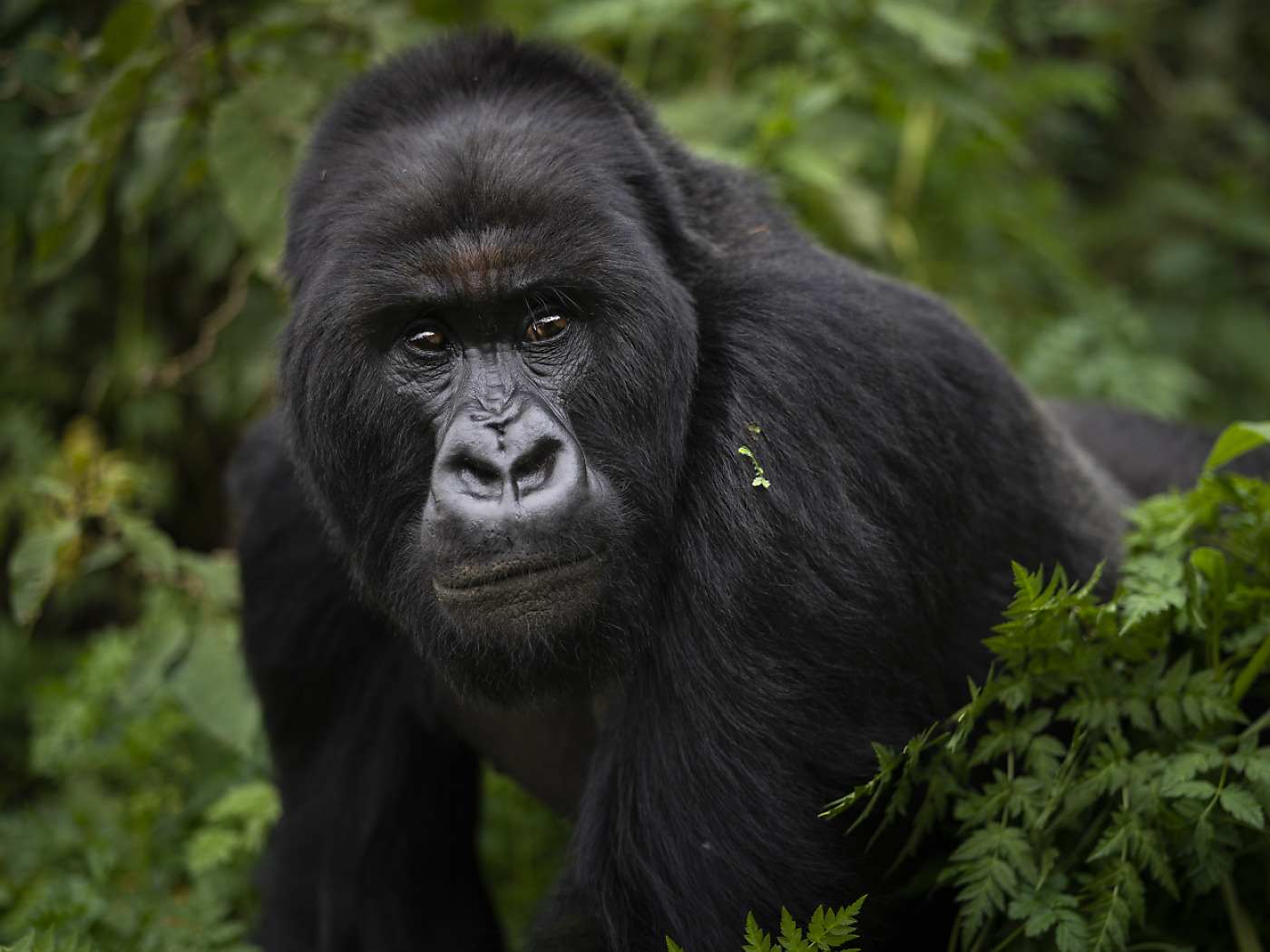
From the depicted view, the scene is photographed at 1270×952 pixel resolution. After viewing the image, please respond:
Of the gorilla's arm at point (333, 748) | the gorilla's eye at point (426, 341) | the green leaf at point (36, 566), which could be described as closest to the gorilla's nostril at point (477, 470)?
the gorilla's eye at point (426, 341)

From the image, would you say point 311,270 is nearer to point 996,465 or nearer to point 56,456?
point 996,465

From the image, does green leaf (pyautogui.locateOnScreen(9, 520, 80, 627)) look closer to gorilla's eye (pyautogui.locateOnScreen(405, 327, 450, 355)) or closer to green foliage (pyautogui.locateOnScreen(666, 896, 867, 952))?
gorilla's eye (pyautogui.locateOnScreen(405, 327, 450, 355))

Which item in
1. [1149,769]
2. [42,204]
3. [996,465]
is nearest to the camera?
[1149,769]

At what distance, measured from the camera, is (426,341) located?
260 cm

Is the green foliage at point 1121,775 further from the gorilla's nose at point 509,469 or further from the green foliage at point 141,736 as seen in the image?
the green foliage at point 141,736

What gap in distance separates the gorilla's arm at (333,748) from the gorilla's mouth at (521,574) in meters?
1.06

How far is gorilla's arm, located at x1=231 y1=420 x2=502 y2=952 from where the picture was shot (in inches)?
134

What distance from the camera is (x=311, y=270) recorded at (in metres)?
2.77

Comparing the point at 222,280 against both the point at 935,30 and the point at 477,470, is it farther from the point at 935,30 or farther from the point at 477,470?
the point at 477,470

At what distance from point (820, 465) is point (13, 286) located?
4.34 meters

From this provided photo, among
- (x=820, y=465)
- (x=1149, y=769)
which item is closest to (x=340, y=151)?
(x=820, y=465)

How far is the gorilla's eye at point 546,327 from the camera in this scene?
2.58 meters

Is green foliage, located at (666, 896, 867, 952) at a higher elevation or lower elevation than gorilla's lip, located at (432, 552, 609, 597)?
lower

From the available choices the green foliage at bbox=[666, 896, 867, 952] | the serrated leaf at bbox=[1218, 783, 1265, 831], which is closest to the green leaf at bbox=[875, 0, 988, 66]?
the serrated leaf at bbox=[1218, 783, 1265, 831]
